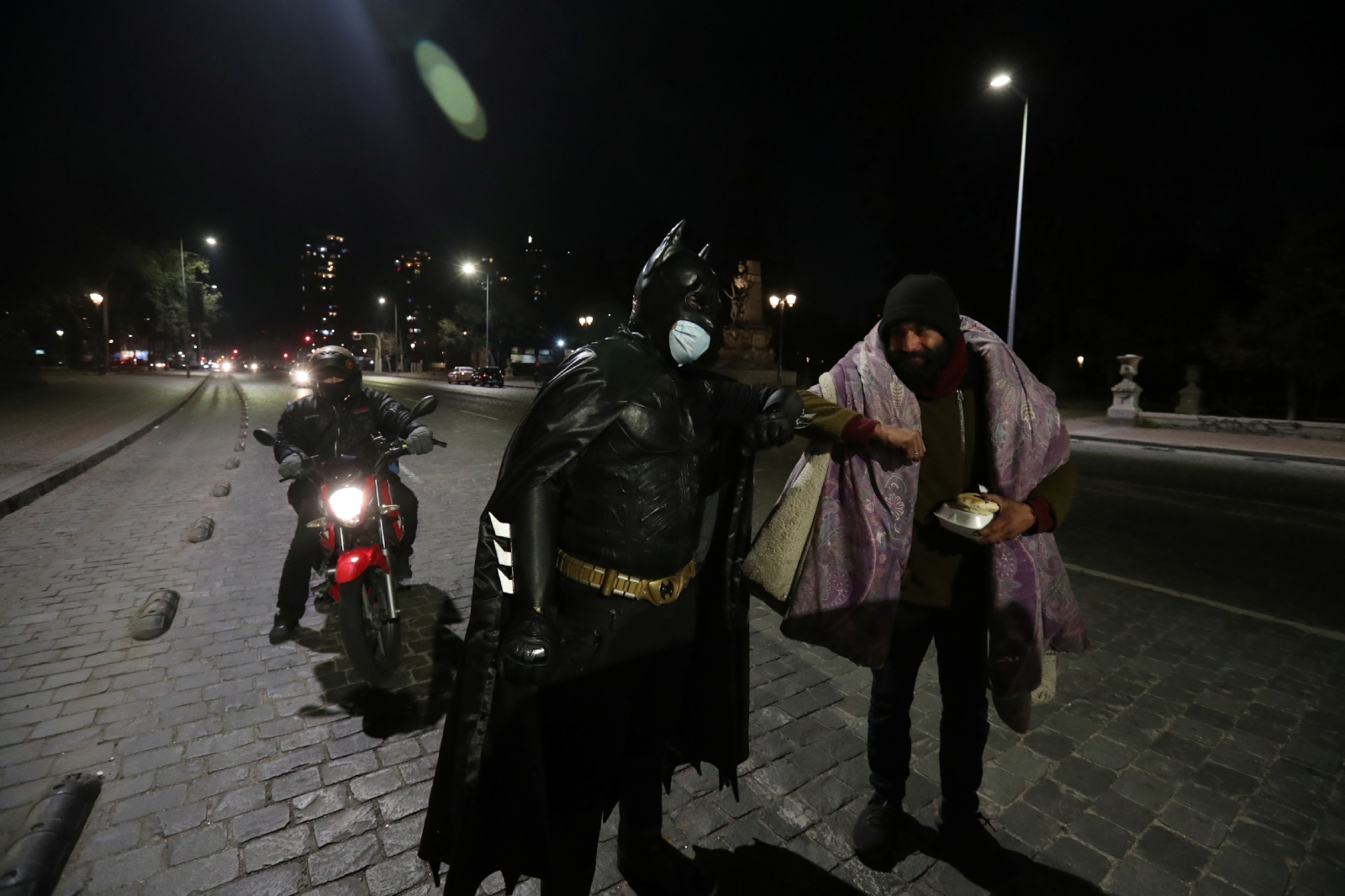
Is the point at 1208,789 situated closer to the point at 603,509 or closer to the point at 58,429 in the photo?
the point at 603,509

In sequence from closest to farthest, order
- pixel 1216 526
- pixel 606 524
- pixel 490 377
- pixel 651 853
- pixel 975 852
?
pixel 606 524 → pixel 651 853 → pixel 975 852 → pixel 1216 526 → pixel 490 377

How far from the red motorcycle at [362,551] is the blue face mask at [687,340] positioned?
7.47ft

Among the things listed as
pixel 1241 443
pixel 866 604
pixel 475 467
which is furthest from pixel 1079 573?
pixel 1241 443

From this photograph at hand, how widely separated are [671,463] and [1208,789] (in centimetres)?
307

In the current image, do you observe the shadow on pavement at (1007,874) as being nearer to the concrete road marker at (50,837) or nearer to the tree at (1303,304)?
the concrete road marker at (50,837)

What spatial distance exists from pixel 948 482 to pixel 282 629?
4.29 metres

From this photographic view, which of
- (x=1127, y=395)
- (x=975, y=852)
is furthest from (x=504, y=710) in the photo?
(x=1127, y=395)

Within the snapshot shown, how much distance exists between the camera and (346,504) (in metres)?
4.06

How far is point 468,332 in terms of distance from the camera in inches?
2694

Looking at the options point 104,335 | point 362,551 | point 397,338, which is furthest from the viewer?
point 397,338

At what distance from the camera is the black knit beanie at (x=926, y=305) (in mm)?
2217

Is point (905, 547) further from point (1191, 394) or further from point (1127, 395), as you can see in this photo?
point (1191, 394)

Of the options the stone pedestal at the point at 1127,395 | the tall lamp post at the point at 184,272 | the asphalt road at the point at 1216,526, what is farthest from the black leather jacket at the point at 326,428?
the tall lamp post at the point at 184,272

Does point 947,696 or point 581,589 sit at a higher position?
point 581,589
